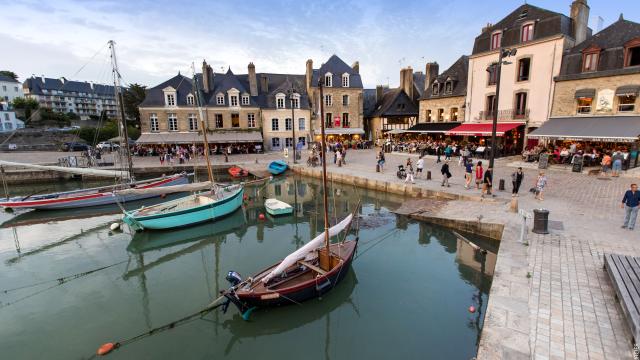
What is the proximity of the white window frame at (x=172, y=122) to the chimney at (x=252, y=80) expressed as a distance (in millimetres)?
8715

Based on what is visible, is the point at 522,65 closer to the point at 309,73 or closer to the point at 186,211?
the point at 309,73

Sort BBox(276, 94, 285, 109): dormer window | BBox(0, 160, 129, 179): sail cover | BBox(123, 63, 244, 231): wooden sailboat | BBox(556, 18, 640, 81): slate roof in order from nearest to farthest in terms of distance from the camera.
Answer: BBox(123, 63, 244, 231): wooden sailboat < BBox(0, 160, 129, 179): sail cover < BBox(556, 18, 640, 81): slate roof < BBox(276, 94, 285, 109): dormer window

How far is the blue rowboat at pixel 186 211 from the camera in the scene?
1316 centimetres

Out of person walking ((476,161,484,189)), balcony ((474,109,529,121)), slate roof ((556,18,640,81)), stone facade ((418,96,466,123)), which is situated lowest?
person walking ((476,161,484,189))

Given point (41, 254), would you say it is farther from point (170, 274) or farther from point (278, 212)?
point (278, 212)

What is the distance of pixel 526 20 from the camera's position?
22.1m

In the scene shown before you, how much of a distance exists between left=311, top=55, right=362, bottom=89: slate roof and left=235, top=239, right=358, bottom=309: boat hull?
Result: 3116 cm

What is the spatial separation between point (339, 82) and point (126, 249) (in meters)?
29.9

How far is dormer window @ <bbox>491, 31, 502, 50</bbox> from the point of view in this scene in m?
23.8

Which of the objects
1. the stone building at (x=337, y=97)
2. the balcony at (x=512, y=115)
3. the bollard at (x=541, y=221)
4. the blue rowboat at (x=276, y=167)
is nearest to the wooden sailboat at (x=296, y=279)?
the bollard at (x=541, y=221)

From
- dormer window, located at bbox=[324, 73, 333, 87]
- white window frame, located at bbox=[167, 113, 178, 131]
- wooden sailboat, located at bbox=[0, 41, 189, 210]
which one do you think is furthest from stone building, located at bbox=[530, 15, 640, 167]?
white window frame, located at bbox=[167, 113, 178, 131]

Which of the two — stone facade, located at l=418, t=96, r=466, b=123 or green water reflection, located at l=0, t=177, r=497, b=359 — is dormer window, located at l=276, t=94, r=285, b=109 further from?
green water reflection, located at l=0, t=177, r=497, b=359

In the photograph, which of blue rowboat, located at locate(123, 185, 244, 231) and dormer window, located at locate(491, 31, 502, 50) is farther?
dormer window, located at locate(491, 31, 502, 50)

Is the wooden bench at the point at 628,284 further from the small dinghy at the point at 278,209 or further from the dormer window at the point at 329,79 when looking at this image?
the dormer window at the point at 329,79
